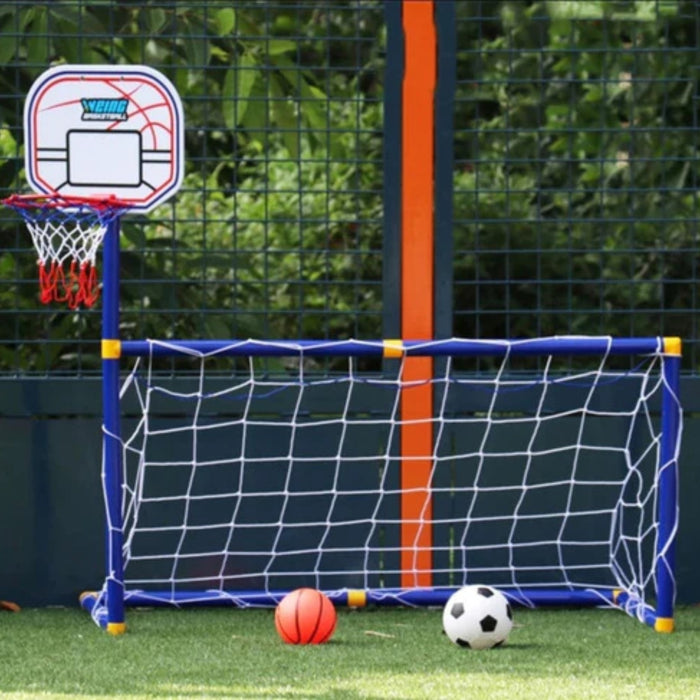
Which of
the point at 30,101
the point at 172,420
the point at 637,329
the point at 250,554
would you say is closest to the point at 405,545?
the point at 250,554

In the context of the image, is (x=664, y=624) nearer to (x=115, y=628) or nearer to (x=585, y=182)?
(x=115, y=628)

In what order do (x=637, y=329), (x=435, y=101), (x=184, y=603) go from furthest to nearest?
(x=637, y=329) → (x=435, y=101) → (x=184, y=603)

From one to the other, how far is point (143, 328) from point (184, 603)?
1.38 metres

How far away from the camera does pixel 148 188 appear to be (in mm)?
6598

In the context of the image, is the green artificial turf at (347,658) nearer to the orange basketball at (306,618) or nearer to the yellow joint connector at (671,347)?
the orange basketball at (306,618)

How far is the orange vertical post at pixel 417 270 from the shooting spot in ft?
24.1

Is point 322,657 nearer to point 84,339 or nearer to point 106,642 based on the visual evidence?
Result: point 106,642

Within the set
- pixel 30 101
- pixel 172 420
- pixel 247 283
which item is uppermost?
pixel 30 101

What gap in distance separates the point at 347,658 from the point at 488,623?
0.50 meters

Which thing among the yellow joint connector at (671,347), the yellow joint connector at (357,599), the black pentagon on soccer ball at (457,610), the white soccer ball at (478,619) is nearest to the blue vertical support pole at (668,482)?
the yellow joint connector at (671,347)

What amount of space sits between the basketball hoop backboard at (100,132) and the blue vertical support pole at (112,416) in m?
0.28

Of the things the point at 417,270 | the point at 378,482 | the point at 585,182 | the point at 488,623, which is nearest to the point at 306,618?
the point at 488,623

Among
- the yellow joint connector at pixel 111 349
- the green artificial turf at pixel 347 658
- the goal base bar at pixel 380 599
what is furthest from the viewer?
the goal base bar at pixel 380 599

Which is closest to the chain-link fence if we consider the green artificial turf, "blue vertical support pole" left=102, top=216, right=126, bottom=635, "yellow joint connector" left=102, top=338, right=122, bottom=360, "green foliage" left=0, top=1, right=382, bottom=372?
"green foliage" left=0, top=1, right=382, bottom=372
